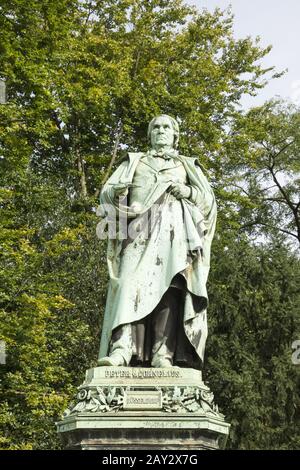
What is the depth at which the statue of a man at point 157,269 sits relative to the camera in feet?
30.5

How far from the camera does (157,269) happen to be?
31.1 feet

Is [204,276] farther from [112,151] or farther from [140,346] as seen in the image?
[112,151]

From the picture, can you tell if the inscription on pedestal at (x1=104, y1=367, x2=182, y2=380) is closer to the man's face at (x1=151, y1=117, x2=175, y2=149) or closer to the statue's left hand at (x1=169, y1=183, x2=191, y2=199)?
the statue's left hand at (x1=169, y1=183, x2=191, y2=199)

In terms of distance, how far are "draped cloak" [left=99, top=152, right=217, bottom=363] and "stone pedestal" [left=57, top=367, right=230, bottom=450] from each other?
0.61 metres

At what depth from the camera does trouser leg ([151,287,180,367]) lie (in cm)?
930

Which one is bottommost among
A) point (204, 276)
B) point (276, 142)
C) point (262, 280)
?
point (204, 276)

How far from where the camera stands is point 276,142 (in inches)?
1187

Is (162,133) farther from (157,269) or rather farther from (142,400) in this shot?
(142,400)

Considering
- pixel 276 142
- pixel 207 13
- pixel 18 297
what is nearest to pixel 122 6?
pixel 207 13

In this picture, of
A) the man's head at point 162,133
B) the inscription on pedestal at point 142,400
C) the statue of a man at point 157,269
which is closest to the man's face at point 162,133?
the man's head at point 162,133

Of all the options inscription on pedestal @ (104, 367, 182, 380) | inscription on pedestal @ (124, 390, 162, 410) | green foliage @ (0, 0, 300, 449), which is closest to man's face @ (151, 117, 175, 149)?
inscription on pedestal @ (104, 367, 182, 380)
